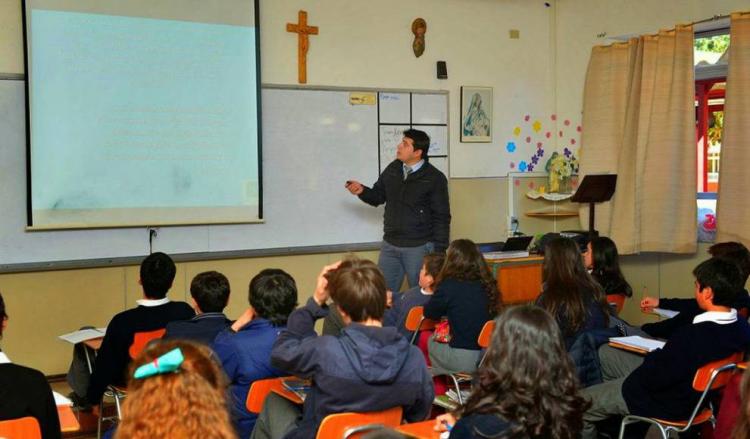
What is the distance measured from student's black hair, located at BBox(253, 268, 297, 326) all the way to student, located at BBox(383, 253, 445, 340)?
51.1 inches

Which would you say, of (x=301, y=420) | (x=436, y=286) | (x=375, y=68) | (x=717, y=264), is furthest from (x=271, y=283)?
(x=375, y=68)

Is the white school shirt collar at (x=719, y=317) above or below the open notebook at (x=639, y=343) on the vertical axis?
above

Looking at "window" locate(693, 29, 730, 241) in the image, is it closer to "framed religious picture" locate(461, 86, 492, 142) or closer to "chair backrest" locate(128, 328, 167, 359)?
"framed religious picture" locate(461, 86, 492, 142)

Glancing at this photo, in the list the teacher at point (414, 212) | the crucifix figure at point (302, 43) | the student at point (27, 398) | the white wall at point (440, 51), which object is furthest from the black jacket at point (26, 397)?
the crucifix figure at point (302, 43)

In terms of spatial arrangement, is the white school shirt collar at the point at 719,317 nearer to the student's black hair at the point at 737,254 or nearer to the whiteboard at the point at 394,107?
the student's black hair at the point at 737,254

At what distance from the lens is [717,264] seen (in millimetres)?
3254

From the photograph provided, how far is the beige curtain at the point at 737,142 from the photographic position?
5.61m

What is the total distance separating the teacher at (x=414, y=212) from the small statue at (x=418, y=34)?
1080mm

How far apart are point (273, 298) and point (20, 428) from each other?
3.68 ft

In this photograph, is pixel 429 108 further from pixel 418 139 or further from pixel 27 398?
pixel 27 398

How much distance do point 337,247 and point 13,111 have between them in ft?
8.33

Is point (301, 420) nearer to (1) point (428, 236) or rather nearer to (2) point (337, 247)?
(1) point (428, 236)

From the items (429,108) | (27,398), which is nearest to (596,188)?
(429,108)

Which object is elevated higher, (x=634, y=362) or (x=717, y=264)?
(x=717, y=264)
